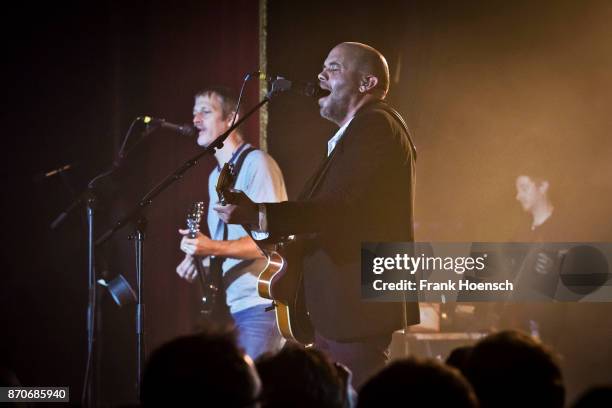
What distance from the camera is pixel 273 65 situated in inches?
231

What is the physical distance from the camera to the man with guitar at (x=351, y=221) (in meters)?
3.57

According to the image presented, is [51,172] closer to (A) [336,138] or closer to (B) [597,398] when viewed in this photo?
(A) [336,138]

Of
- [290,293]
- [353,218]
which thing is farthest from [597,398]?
[290,293]

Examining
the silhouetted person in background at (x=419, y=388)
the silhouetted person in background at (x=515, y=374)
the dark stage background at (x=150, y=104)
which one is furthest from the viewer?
the dark stage background at (x=150, y=104)

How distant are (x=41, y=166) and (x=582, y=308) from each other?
164 inches

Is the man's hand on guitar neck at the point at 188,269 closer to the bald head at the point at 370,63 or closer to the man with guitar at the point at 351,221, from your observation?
the man with guitar at the point at 351,221

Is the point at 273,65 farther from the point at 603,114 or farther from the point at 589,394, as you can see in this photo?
the point at 589,394

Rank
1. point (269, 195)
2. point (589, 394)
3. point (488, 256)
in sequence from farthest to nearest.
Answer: point (488, 256) → point (269, 195) → point (589, 394)

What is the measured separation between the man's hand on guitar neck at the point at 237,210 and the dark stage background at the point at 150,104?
203cm

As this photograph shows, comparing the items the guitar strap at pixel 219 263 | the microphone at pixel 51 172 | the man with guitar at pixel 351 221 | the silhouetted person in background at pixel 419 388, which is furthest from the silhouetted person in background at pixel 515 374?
the microphone at pixel 51 172

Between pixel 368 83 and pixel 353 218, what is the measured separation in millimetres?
795

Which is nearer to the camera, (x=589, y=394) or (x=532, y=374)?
(x=589, y=394)

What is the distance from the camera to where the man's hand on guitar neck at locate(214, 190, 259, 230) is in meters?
3.54

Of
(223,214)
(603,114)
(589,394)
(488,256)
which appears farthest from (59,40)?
(589,394)
